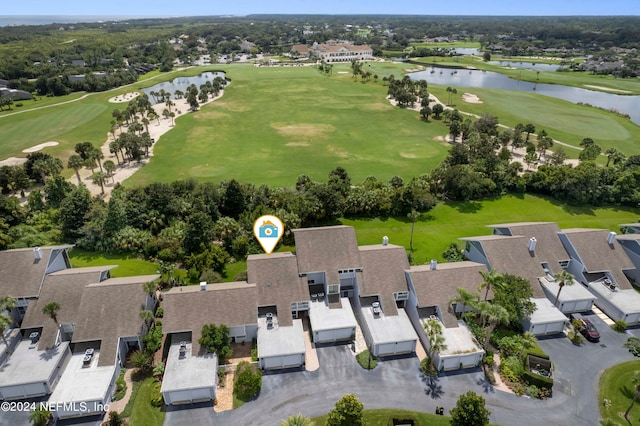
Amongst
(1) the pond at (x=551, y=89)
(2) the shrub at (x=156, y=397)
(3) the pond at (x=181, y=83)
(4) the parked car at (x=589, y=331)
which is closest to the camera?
(2) the shrub at (x=156, y=397)

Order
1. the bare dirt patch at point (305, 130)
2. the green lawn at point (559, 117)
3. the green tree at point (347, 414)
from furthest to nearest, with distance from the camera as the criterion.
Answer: the bare dirt patch at point (305, 130)
the green lawn at point (559, 117)
the green tree at point (347, 414)

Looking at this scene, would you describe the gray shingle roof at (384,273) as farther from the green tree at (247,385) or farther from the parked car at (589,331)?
the parked car at (589,331)

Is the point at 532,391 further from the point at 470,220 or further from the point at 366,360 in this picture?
the point at 470,220

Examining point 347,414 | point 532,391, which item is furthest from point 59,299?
point 532,391

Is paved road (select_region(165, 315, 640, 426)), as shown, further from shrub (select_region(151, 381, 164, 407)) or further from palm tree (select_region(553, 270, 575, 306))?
palm tree (select_region(553, 270, 575, 306))

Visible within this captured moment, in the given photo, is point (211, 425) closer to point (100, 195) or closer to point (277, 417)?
point (277, 417)

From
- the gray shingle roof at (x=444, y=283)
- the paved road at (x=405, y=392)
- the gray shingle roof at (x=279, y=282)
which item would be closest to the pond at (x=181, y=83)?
the gray shingle roof at (x=279, y=282)
